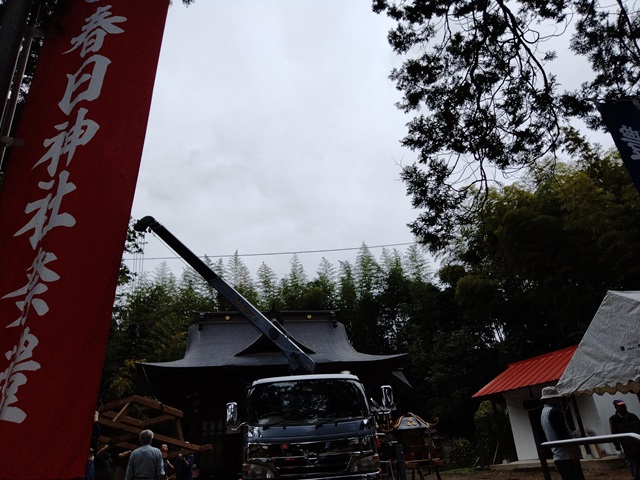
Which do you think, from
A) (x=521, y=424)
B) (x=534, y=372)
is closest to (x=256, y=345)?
(x=534, y=372)

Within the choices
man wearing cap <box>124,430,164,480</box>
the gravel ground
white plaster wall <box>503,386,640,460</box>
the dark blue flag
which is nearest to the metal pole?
the dark blue flag

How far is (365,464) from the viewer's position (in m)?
5.43

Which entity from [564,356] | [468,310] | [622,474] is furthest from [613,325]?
[468,310]

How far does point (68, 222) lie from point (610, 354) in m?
6.39

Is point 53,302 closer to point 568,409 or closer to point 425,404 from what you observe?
point 568,409

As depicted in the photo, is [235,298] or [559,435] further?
[235,298]

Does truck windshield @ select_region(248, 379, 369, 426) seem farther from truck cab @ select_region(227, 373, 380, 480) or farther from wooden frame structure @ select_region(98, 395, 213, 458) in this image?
wooden frame structure @ select_region(98, 395, 213, 458)

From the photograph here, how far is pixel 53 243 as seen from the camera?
2.32 meters

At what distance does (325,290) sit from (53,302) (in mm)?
28202

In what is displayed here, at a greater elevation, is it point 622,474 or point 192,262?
point 192,262

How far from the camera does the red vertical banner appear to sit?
202 centimetres

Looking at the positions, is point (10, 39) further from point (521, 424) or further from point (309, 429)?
point (521, 424)

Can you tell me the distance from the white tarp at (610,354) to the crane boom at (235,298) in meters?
4.43

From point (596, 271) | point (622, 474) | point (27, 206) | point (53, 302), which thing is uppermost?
point (596, 271)
